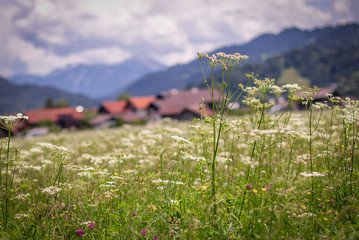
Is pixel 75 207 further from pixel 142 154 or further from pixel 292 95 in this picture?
pixel 292 95

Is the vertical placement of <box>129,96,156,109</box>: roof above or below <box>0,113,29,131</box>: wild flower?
above

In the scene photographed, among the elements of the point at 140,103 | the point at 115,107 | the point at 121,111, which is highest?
the point at 140,103

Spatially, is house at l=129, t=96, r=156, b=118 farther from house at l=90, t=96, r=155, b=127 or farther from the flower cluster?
the flower cluster

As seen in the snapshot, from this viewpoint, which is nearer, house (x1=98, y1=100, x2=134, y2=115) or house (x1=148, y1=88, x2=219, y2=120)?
house (x1=148, y1=88, x2=219, y2=120)

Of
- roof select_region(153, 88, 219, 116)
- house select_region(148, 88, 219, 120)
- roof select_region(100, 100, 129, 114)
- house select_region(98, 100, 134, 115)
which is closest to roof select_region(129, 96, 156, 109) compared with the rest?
house select_region(98, 100, 134, 115)

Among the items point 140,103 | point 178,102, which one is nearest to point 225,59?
point 178,102

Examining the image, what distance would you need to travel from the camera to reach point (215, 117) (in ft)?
11.2

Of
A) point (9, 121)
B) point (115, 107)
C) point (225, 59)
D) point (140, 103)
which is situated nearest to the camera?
point (225, 59)

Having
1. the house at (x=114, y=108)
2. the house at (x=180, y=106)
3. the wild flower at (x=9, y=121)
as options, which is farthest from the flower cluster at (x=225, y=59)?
the house at (x=114, y=108)

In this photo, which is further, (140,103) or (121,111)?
(121,111)

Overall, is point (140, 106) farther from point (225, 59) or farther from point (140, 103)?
point (225, 59)

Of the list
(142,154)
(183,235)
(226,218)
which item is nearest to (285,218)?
(226,218)

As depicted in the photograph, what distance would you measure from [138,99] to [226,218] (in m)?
110

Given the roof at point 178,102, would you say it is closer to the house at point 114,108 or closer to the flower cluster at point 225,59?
the house at point 114,108
